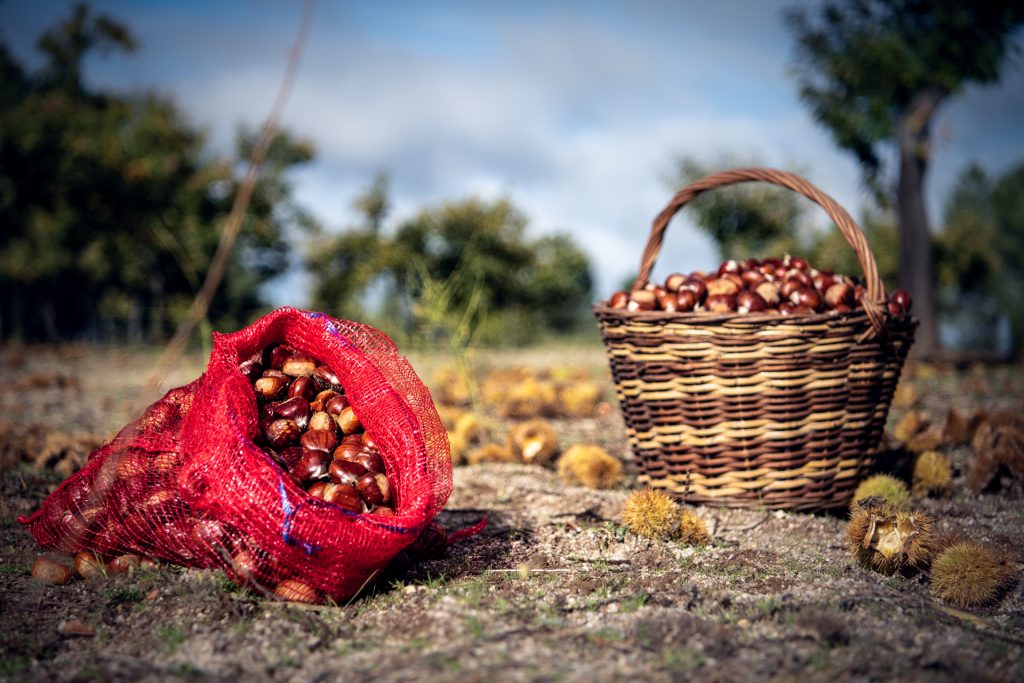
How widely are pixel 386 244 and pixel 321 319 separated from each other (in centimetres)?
1608

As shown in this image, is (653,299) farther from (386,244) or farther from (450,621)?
(386,244)

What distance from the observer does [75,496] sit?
277 cm

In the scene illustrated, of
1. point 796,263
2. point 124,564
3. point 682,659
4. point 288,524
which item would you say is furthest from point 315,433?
point 796,263

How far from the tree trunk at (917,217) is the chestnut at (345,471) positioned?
10.7 metres

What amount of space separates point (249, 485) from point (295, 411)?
48cm

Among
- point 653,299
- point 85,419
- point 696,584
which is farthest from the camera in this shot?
point 85,419

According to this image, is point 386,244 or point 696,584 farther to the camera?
point 386,244

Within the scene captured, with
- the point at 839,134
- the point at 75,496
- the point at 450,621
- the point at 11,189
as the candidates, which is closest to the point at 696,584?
the point at 450,621

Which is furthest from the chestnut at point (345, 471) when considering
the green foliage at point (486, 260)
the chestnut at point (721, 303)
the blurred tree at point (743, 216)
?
the blurred tree at point (743, 216)

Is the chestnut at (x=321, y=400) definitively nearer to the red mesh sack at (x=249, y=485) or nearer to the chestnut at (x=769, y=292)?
the red mesh sack at (x=249, y=485)

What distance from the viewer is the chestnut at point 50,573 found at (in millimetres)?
2643

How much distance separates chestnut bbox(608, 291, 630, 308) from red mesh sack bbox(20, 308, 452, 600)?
1187 millimetres

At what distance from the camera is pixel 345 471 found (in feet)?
8.50

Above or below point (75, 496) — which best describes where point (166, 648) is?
below
